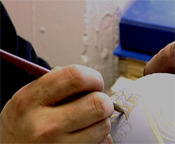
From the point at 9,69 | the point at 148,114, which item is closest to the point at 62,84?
the point at 148,114

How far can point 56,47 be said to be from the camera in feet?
3.36

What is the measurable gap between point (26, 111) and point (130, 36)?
1.95 feet

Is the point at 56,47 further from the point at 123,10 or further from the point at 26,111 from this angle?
the point at 26,111

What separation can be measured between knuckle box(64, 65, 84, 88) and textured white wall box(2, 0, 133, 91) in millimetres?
610

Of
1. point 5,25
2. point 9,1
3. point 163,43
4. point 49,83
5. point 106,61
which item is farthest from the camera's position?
point 106,61

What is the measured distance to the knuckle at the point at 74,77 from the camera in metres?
0.31

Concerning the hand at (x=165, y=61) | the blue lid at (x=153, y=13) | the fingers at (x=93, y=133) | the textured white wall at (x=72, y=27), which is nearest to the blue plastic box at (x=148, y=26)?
the blue lid at (x=153, y=13)

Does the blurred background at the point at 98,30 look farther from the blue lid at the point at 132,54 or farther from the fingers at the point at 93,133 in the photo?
the fingers at the point at 93,133

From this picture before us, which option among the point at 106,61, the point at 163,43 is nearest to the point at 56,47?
the point at 106,61

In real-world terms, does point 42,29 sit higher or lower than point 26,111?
lower

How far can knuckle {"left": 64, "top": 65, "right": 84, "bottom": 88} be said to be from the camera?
0.31 metres

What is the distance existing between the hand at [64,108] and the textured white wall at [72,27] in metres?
0.61

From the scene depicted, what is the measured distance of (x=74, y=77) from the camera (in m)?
0.31

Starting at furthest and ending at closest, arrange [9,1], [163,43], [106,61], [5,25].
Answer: [106,61], [9,1], [163,43], [5,25]
